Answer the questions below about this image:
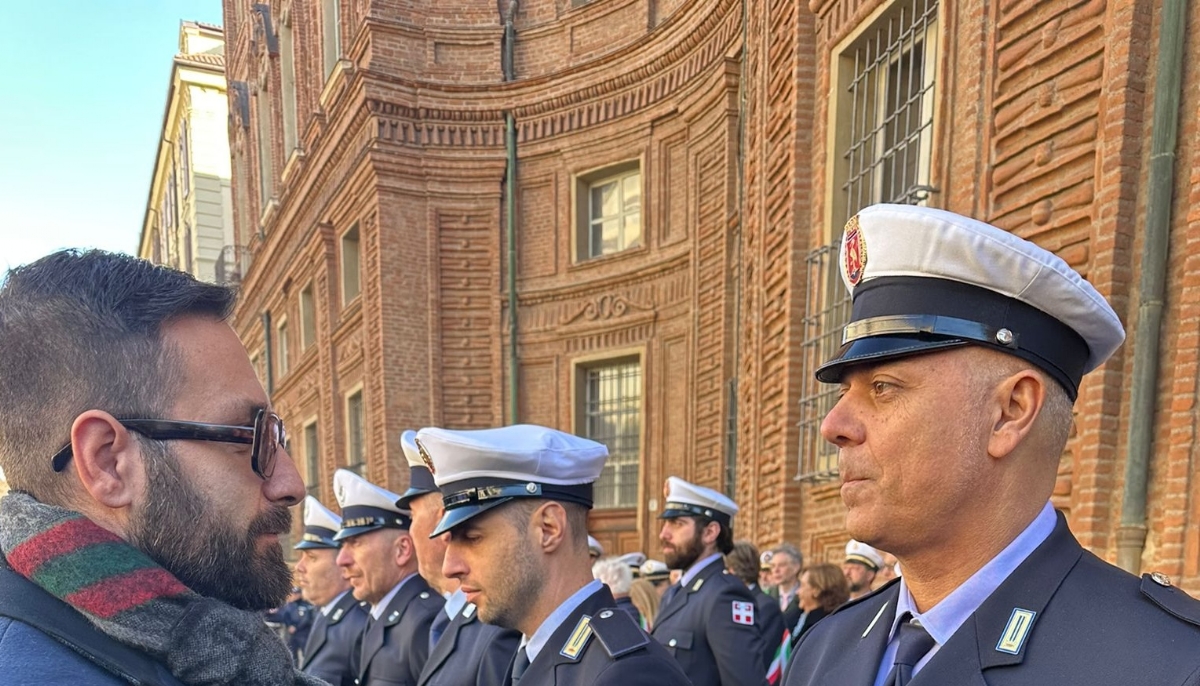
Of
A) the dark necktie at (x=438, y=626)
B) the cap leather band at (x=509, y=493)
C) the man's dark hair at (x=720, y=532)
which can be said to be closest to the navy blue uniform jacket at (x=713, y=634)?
the man's dark hair at (x=720, y=532)

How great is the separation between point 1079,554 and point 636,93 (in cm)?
1043

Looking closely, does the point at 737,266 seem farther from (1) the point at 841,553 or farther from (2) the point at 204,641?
(2) the point at 204,641

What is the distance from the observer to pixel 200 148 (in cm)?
2894

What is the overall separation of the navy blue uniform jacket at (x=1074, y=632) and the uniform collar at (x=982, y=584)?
18mm

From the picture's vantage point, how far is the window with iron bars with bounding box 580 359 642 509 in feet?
37.9

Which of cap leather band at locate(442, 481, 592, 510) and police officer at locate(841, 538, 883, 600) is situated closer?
cap leather band at locate(442, 481, 592, 510)

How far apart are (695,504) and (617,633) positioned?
8.57 feet

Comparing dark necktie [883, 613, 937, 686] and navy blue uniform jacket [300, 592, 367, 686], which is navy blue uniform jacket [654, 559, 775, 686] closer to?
navy blue uniform jacket [300, 592, 367, 686]

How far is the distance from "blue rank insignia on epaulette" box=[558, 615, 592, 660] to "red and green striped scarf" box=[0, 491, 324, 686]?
122 centimetres

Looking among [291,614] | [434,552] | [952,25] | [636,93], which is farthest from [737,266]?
[291,614]

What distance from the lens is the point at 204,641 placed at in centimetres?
124

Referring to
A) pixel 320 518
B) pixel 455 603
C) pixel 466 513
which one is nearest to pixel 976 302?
pixel 466 513

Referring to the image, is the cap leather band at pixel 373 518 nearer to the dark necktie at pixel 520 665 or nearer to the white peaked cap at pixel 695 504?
the white peaked cap at pixel 695 504

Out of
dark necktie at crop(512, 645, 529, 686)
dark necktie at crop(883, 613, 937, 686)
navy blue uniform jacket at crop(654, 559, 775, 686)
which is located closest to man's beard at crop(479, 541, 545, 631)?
dark necktie at crop(512, 645, 529, 686)
